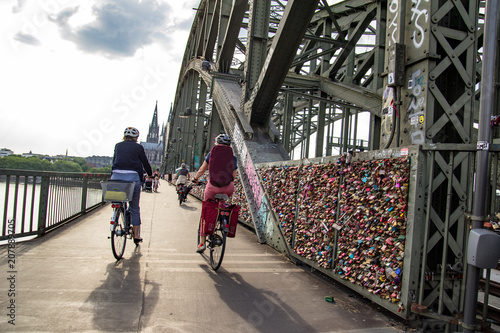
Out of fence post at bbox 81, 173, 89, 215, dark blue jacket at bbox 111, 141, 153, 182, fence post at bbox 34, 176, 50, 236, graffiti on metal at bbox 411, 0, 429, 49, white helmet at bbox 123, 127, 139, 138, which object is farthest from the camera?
fence post at bbox 81, 173, 89, 215

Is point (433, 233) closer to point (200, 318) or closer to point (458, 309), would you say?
point (458, 309)

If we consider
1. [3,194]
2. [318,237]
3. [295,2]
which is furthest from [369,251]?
[295,2]

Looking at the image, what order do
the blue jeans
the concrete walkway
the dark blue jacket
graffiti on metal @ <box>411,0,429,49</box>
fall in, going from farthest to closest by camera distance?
the dark blue jacket < the blue jeans < graffiti on metal @ <box>411,0,429,49</box> < the concrete walkway

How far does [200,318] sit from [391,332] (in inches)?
62.0

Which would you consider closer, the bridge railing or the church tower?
the bridge railing

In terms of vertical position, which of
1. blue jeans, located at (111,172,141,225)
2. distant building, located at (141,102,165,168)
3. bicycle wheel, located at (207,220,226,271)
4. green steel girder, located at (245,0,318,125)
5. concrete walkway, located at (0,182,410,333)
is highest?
distant building, located at (141,102,165,168)

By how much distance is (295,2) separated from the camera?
7.27 m

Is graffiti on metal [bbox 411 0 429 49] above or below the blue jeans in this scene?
above

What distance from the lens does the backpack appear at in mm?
5016

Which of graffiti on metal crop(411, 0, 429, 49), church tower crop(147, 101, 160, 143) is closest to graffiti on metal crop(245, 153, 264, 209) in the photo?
graffiti on metal crop(411, 0, 429, 49)

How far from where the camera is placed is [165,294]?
363 cm

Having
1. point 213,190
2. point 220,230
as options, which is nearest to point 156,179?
point 213,190

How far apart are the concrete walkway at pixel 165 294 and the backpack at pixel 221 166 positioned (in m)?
1.13

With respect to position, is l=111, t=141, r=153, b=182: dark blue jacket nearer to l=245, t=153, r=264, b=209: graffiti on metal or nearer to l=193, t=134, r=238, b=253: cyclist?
l=193, t=134, r=238, b=253: cyclist
